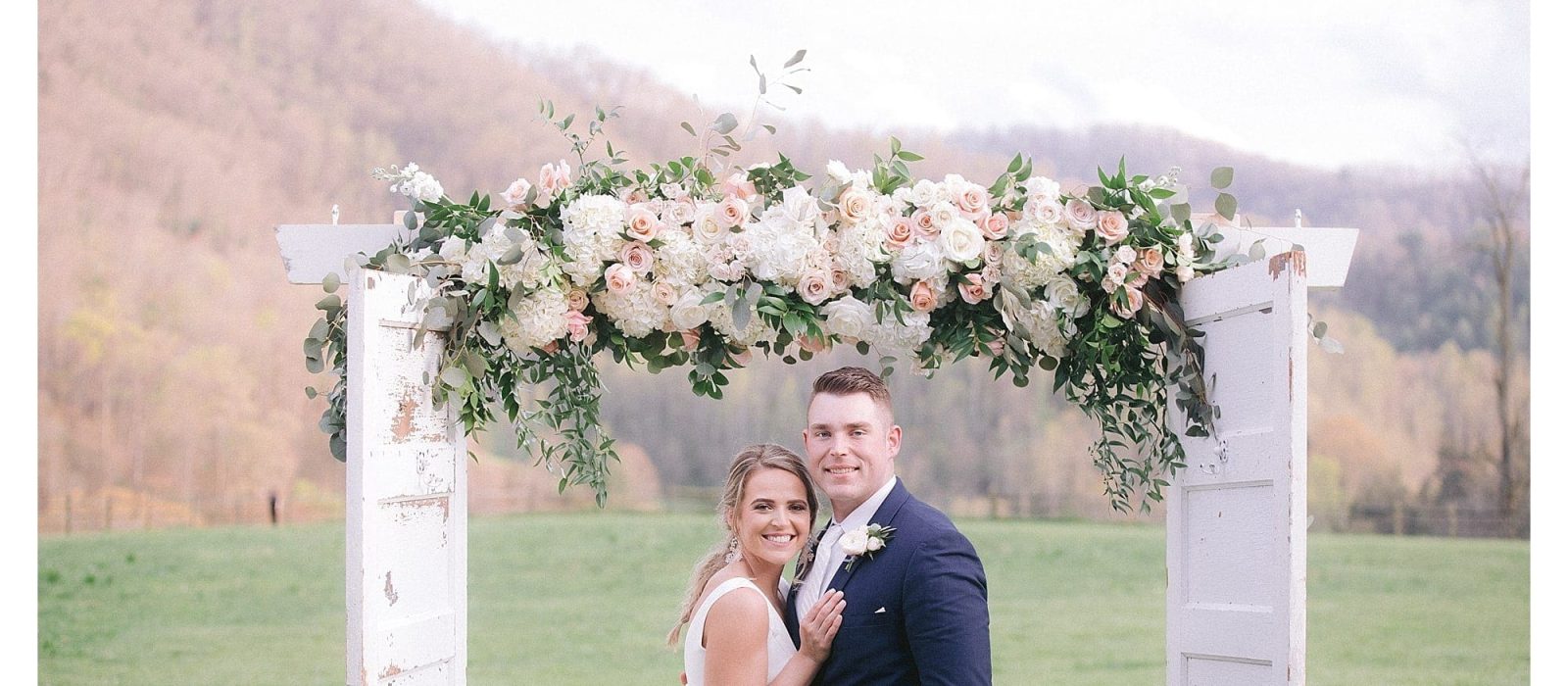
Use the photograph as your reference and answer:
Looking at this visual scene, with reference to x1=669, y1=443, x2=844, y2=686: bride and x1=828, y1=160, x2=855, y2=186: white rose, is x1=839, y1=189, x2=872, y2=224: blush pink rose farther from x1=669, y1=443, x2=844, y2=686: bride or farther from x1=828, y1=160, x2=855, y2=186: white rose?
x1=669, y1=443, x2=844, y2=686: bride

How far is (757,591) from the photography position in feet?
9.15

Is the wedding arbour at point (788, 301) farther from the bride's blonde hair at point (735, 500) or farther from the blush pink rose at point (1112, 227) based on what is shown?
the bride's blonde hair at point (735, 500)

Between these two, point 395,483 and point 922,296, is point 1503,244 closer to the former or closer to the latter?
point 922,296

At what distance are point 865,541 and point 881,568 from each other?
0.22ft

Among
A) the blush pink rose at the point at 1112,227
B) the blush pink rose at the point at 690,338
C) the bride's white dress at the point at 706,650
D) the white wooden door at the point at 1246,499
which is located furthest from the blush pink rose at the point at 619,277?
the white wooden door at the point at 1246,499

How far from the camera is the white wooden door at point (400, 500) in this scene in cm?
266

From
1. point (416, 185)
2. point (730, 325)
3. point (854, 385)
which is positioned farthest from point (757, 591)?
point (416, 185)

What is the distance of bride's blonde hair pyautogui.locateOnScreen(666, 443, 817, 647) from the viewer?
290 cm

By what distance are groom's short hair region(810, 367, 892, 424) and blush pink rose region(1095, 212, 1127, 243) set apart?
0.60 m

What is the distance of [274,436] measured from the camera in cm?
1574

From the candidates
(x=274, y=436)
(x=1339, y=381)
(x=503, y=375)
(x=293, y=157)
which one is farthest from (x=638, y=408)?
(x=503, y=375)

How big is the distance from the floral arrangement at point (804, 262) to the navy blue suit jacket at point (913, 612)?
1.63 ft

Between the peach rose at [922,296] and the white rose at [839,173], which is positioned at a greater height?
the white rose at [839,173]

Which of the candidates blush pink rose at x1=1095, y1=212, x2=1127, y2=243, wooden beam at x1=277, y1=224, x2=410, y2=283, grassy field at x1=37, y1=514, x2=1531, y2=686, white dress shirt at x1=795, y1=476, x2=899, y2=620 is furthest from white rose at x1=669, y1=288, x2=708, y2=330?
grassy field at x1=37, y1=514, x2=1531, y2=686
